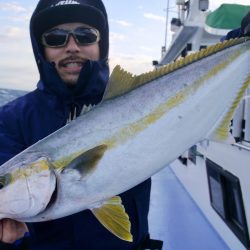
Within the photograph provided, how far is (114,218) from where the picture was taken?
2010 mm

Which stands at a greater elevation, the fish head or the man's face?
the man's face

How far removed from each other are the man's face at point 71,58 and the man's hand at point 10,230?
1071mm

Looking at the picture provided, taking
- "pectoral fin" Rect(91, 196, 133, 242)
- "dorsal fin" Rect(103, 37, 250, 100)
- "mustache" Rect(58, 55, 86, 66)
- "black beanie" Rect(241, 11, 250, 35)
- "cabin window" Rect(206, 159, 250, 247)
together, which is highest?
"black beanie" Rect(241, 11, 250, 35)

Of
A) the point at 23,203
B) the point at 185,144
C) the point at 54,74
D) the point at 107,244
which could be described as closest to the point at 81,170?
the point at 23,203

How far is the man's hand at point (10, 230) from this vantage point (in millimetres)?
2121

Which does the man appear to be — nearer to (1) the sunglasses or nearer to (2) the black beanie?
(1) the sunglasses

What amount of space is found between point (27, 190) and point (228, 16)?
211 inches

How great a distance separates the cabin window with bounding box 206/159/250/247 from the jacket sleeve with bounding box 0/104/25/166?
254 cm

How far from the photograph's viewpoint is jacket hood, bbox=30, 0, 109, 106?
2687mm

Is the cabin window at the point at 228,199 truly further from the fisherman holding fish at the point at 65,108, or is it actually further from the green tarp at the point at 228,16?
the green tarp at the point at 228,16

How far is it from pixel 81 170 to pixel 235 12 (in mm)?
5067

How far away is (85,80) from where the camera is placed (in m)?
2.68

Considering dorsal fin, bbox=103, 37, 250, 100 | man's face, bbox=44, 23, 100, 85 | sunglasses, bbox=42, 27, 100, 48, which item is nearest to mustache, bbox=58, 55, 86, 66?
man's face, bbox=44, 23, 100, 85

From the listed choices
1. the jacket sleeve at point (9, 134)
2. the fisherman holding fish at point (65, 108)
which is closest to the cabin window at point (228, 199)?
the fisherman holding fish at point (65, 108)
